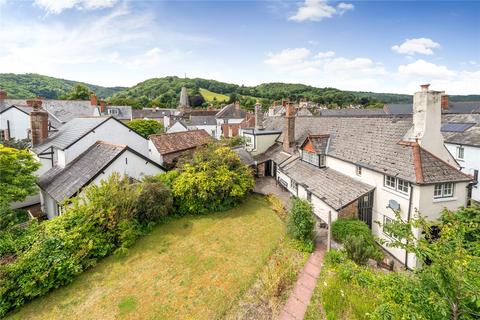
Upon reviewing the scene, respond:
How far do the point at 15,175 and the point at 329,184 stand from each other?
23.0 meters

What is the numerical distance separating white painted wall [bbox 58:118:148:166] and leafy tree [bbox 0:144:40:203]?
2789 millimetres

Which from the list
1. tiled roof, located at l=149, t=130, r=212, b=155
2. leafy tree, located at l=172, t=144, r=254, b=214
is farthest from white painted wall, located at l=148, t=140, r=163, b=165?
leafy tree, located at l=172, t=144, r=254, b=214

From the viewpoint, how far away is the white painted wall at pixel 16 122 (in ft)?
118

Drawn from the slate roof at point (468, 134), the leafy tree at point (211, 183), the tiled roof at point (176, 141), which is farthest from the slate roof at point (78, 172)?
the slate roof at point (468, 134)

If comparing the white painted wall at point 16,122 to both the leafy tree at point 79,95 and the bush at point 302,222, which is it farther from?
the leafy tree at point 79,95

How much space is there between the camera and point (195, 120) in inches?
2714

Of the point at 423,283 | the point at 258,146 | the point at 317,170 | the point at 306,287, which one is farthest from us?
the point at 258,146

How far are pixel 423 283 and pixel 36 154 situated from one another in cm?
2847

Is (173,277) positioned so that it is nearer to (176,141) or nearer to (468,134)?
(176,141)

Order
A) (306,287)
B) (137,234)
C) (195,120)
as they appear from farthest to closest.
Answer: (195,120)
(137,234)
(306,287)

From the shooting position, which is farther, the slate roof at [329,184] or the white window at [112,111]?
the white window at [112,111]

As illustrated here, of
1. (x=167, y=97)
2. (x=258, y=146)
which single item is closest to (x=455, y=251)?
(x=258, y=146)

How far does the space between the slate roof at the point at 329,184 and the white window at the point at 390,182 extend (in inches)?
45.6

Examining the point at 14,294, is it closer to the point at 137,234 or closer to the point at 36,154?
the point at 137,234
